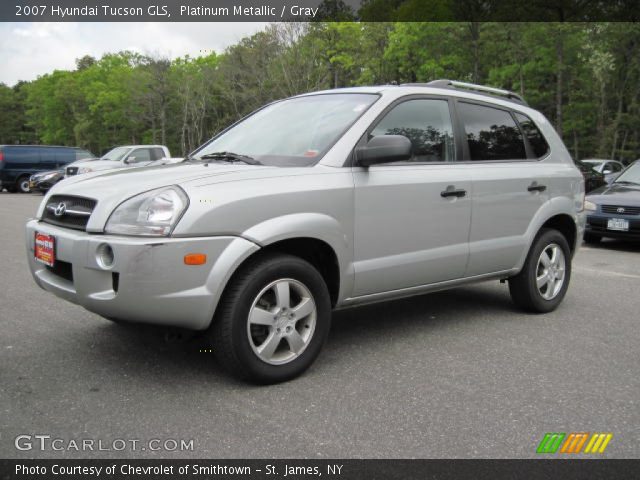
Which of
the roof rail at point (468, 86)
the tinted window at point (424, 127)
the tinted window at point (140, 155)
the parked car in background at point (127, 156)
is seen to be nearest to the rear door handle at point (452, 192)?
the tinted window at point (424, 127)

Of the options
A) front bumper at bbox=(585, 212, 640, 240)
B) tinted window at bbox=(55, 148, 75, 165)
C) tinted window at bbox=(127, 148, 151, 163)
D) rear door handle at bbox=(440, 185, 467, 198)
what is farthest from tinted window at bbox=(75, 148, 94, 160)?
rear door handle at bbox=(440, 185, 467, 198)

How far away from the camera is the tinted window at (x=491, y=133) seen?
15.3 ft

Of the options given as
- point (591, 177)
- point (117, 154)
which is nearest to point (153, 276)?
point (591, 177)

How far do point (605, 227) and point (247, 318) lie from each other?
8.34 meters

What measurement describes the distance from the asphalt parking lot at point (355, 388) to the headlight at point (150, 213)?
0.91m

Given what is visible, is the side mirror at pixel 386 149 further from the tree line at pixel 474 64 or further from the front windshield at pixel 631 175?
the tree line at pixel 474 64

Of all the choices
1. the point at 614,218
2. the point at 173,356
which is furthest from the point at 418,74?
the point at 173,356

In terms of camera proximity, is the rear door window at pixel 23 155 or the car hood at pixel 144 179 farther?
the rear door window at pixel 23 155

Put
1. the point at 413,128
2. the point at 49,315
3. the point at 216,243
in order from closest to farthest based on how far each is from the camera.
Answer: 1. the point at 216,243
2. the point at 413,128
3. the point at 49,315

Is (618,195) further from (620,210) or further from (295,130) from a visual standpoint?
(295,130)

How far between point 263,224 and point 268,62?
36.8m

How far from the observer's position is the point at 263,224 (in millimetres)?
3332

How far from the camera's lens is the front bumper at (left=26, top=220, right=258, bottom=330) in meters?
3.04

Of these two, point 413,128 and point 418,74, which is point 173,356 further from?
point 418,74
